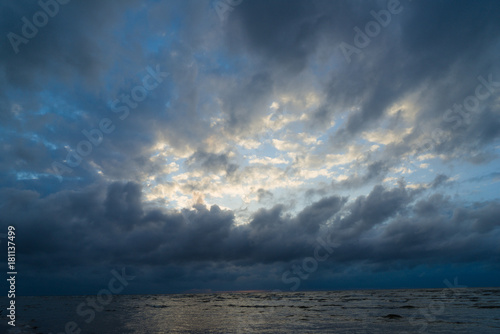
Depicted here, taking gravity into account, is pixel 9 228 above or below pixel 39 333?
above

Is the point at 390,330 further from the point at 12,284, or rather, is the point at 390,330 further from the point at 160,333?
the point at 12,284

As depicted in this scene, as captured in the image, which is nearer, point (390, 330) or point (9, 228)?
point (9, 228)

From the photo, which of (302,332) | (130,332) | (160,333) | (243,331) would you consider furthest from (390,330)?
(130,332)

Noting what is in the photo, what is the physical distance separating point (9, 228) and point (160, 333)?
14.1 meters

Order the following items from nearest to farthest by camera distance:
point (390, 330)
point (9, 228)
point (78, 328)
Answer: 1. point (9, 228)
2. point (390, 330)
3. point (78, 328)

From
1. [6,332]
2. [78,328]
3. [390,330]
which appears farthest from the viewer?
[78,328]

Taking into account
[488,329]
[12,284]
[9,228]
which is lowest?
[488,329]

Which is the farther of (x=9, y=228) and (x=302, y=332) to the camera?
(x=302, y=332)

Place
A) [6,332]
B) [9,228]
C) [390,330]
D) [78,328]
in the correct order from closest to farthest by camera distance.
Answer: [9,228] → [390,330] → [6,332] → [78,328]

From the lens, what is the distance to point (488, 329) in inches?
871

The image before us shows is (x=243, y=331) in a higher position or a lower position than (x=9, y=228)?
lower

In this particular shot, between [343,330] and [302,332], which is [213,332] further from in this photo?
[343,330]

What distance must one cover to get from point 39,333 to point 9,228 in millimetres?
9299

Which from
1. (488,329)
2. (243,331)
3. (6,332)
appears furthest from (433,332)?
(6,332)
